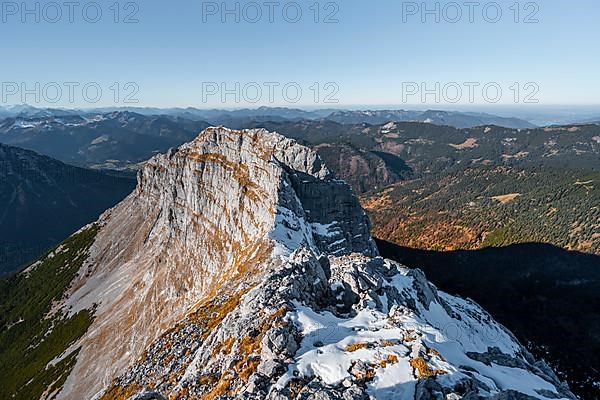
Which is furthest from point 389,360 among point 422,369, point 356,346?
point 356,346

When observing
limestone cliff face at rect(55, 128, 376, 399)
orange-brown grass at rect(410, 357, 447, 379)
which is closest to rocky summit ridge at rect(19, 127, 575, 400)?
orange-brown grass at rect(410, 357, 447, 379)

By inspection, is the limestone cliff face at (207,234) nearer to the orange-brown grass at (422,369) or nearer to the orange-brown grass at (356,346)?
the orange-brown grass at (356,346)

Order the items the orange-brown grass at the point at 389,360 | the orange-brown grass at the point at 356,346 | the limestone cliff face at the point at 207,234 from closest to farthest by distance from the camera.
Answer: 1. the orange-brown grass at the point at 389,360
2. the orange-brown grass at the point at 356,346
3. the limestone cliff face at the point at 207,234

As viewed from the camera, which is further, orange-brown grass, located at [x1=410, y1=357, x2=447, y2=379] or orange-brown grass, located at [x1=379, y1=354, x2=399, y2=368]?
orange-brown grass, located at [x1=379, y1=354, x2=399, y2=368]

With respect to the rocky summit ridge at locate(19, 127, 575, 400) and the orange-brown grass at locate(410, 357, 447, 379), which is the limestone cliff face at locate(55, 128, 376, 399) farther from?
the orange-brown grass at locate(410, 357, 447, 379)

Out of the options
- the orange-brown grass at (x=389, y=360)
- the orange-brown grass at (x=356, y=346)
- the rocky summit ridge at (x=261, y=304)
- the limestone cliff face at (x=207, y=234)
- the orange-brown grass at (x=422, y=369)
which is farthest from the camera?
the limestone cliff face at (x=207, y=234)

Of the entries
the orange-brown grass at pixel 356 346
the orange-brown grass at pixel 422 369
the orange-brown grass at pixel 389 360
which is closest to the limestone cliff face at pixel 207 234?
the orange-brown grass at pixel 356 346

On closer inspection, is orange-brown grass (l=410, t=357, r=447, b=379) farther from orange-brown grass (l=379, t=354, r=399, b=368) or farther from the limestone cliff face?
the limestone cliff face

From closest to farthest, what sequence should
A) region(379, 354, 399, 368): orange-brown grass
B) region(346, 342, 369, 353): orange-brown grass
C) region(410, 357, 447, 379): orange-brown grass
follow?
region(410, 357, 447, 379): orange-brown grass, region(379, 354, 399, 368): orange-brown grass, region(346, 342, 369, 353): orange-brown grass

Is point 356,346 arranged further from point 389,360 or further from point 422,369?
point 422,369

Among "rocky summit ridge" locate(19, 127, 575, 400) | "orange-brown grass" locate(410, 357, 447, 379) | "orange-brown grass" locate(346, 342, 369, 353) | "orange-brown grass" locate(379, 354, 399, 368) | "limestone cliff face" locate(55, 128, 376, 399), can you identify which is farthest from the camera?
"limestone cliff face" locate(55, 128, 376, 399)

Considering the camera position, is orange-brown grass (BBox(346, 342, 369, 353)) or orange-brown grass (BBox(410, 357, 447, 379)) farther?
orange-brown grass (BBox(346, 342, 369, 353))
